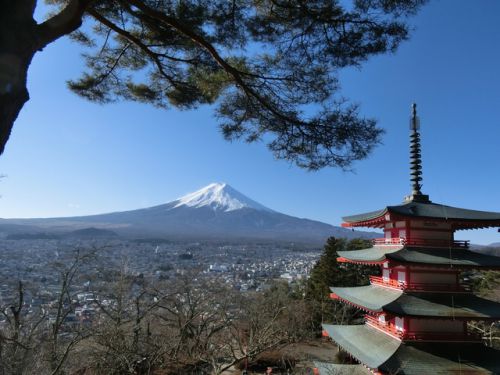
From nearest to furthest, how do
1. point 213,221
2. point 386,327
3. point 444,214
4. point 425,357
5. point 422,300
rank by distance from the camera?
1. point 425,357
2. point 422,300
3. point 444,214
4. point 386,327
5. point 213,221

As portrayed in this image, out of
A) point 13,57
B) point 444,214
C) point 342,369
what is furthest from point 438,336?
point 13,57

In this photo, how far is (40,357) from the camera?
7.56m

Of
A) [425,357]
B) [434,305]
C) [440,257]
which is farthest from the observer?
[440,257]

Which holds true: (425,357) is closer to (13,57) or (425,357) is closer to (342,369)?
(342,369)

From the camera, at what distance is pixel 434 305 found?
6.88 meters

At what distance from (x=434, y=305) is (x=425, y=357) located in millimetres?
868

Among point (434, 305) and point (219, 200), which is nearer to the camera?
point (434, 305)

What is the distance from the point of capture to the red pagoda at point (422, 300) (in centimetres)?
656

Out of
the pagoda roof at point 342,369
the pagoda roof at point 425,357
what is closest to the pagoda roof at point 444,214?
the pagoda roof at point 425,357

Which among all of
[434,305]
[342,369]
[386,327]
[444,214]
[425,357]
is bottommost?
[342,369]

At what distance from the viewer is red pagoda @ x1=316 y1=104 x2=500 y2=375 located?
6559 millimetres

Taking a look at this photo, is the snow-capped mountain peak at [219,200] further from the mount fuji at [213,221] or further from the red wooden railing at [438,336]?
the red wooden railing at [438,336]

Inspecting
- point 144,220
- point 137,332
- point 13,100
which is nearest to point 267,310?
point 137,332

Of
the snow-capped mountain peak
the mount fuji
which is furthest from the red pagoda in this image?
the snow-capped mountain peak
